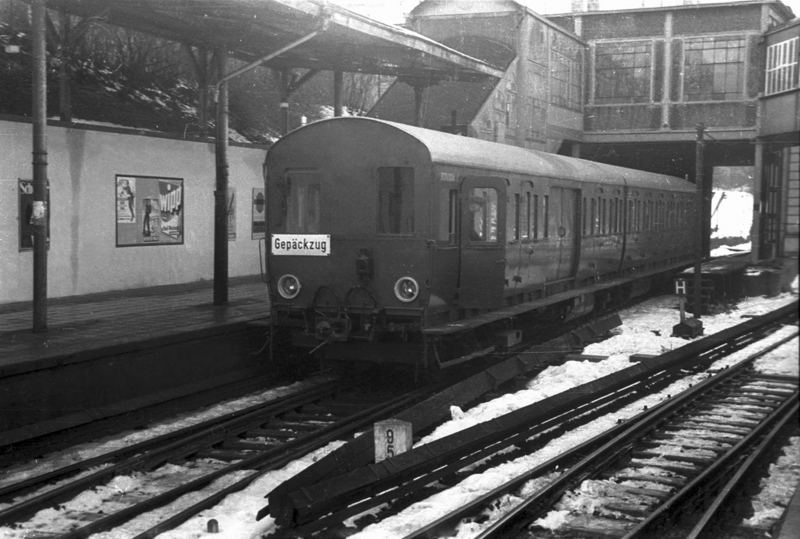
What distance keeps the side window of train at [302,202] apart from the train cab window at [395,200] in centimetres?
79

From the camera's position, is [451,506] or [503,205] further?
[503,205]

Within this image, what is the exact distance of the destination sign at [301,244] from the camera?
10.4 meters

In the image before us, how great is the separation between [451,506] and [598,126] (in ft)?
80.8

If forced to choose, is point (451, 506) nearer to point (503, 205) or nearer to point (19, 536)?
point (19, 536)

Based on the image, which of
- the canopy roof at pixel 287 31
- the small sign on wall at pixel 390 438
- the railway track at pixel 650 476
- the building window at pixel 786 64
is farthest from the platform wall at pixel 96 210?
the building window at pixel 786 64

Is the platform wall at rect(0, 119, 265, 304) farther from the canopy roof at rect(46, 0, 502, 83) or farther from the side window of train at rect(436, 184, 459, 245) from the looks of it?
the side window of train at rect(436, 184, 459, 245)

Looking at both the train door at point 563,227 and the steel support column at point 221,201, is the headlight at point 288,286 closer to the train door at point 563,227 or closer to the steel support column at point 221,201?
the steel support column at point 221,201

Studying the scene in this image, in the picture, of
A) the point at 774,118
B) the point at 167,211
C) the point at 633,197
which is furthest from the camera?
the point at 774,118

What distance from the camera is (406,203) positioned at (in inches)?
399

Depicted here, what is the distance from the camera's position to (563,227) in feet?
46.5

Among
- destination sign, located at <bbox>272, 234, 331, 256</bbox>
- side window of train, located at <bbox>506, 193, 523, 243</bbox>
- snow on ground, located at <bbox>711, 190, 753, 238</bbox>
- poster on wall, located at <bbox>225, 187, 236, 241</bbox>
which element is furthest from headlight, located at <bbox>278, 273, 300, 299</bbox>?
snow on ground, located at <bbox>711, 190, 753, 238</bbox>

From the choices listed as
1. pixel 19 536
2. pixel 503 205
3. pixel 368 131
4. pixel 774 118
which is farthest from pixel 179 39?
pixel 774 118

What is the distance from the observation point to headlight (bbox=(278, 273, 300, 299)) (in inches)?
418

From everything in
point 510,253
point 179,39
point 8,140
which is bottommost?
point 510,253
